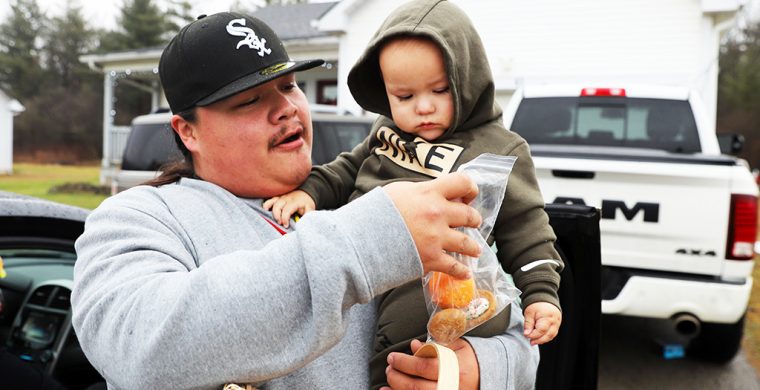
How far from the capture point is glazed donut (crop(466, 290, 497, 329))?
1417mm

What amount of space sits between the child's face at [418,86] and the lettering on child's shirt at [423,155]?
5 cm

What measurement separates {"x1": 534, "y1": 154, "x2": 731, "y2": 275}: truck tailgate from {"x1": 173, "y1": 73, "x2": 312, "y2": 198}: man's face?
277cm

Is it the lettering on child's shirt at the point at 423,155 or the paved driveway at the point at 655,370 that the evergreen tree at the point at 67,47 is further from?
the lettering on child's shirt at the point at 423,155

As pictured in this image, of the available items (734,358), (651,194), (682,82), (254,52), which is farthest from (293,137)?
(682,82)

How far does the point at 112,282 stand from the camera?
1.19 meters

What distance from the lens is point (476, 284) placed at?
1439mm

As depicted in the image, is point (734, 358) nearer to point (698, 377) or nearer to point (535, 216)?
point (698, 377)

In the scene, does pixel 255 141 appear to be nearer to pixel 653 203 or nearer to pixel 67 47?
pixel 653 203

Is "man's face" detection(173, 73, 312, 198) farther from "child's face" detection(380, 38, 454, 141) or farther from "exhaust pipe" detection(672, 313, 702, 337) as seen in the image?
"exhaust pipe" detection(672, 313, 702, 337)

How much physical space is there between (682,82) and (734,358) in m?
8.18

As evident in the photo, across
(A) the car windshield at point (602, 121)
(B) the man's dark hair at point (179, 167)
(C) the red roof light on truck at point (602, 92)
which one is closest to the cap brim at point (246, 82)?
(B) the man's dark hair at point (179, 167)

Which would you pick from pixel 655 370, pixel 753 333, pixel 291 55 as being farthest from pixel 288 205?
pixel 291 55

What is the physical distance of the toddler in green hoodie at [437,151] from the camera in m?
1.67

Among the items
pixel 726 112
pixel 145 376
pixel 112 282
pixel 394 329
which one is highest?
pixel 112 282
